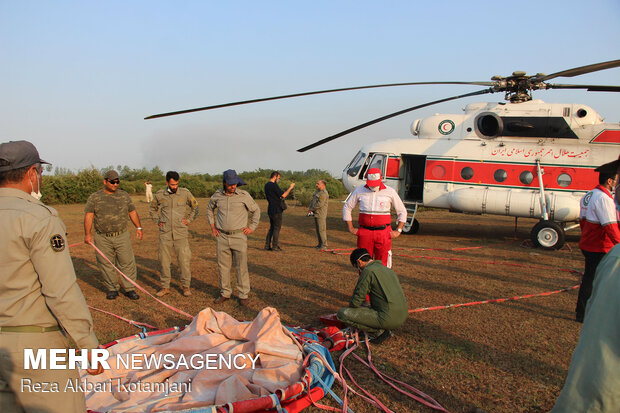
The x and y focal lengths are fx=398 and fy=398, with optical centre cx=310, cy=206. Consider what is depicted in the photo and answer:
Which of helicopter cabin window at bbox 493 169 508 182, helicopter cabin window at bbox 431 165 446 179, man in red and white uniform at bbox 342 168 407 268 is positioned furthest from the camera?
helicopter cabin window at bbox 431 165 446 179

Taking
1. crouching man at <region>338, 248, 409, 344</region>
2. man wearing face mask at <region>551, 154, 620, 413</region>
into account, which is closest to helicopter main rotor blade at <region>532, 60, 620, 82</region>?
crouching man at <region>338, 248, 409, 344</region>

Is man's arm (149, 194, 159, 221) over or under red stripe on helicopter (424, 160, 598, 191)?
under

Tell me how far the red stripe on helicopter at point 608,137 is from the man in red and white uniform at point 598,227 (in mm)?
6952

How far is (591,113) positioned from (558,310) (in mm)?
7731

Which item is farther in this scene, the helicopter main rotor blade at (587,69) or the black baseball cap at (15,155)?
the helicopter main rotor blade at (587,69)

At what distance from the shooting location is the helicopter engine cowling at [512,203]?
11375mm

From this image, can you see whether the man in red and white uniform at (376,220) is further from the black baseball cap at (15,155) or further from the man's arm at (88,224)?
the black baseball cap at (15,155)

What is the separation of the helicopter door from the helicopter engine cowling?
147cm

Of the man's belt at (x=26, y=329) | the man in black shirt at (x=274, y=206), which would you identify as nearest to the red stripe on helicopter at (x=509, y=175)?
the man in black shirt at (x=274, y=206)

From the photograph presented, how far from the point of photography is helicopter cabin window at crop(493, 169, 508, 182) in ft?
40.1

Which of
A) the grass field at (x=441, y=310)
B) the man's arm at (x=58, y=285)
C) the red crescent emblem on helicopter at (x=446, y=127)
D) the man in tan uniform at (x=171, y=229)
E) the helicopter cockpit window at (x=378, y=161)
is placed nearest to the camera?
the man's arm at (x=58, y=285)

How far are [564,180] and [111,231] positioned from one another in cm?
1192

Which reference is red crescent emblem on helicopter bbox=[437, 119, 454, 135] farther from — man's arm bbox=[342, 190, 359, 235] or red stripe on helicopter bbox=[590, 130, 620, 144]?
man's arm bbox=[342, 190, 359, 235]

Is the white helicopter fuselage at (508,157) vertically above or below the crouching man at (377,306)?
above
